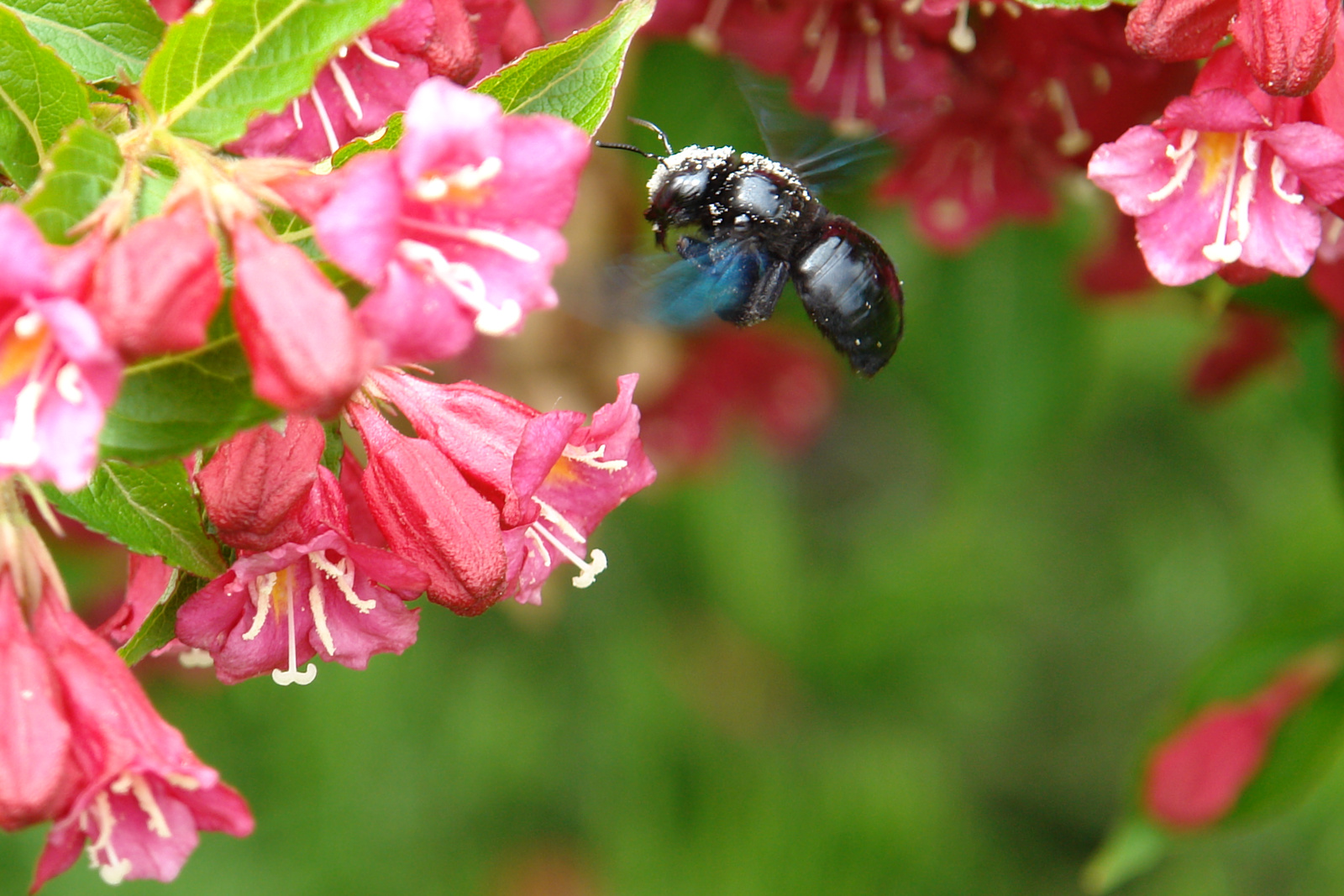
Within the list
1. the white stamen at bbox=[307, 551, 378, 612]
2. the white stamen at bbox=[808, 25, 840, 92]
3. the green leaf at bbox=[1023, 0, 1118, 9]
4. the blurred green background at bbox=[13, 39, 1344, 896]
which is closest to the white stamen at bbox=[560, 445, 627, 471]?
the white stamen at bbox=[307, 551, 378, 612]

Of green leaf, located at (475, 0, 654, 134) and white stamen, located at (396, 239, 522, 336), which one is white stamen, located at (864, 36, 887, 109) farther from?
Result: white stamen, located at (396, 239, 522, 336)

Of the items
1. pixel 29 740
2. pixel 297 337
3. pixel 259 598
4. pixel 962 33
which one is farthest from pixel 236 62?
pixel 962 33

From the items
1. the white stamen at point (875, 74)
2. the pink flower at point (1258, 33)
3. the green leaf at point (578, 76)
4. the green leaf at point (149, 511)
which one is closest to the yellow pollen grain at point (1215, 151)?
the pink flower at point (1258, 33)

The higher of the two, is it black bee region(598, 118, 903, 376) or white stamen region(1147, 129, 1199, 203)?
white stamen region(1147, 129, 1199, 203)

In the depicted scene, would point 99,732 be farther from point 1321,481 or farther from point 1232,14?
point 1321,481

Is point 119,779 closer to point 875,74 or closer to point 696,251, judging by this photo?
point 696,251

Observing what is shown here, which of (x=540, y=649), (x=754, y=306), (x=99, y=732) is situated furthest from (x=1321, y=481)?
(x=99, y=732)
